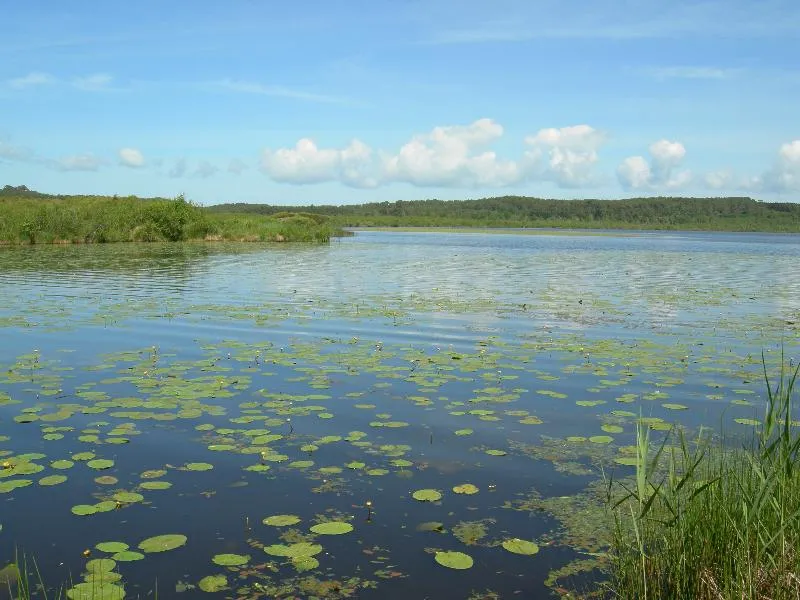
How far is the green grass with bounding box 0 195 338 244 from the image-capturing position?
1849 inches

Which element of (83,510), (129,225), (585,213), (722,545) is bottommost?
(83,510)

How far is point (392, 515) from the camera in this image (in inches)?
238

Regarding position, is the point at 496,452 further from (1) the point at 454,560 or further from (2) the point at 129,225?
(2) the point at 129,225

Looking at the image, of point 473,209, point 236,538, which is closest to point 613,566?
point 236,538

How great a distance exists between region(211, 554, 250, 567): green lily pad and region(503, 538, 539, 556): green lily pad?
6.24 ft

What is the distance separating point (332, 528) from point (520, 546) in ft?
4.71

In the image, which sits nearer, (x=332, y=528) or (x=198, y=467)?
(x=332, y=528)

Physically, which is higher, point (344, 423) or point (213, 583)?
point (344, 423)

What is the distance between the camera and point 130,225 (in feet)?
175

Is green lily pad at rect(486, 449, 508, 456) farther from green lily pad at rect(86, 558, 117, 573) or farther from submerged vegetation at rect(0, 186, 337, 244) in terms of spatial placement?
submerged vegetation at rect(0, 186, 337, 244)

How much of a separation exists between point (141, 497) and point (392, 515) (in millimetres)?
2139

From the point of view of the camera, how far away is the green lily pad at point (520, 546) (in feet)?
17.9

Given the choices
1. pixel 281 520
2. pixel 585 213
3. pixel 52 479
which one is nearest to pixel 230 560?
pixel 281 520

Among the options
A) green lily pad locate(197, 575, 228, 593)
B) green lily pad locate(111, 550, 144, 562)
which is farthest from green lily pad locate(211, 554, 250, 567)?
green lily pad locate(111, 550, 144, 562)
